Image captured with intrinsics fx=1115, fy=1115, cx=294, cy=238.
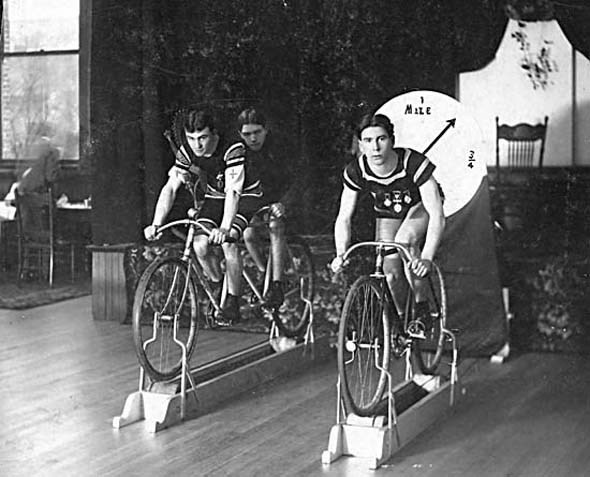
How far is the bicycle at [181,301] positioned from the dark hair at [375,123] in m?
0.53

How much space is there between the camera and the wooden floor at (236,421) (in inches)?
125

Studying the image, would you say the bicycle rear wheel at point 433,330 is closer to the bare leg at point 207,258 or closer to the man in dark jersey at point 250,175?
the man in dark jersey at point 250,175

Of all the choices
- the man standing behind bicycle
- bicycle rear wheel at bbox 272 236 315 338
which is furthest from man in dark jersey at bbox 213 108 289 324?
the man standing behind bicycle

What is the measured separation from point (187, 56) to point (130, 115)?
292mm

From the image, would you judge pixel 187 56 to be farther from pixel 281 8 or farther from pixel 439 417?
pixel 439 417

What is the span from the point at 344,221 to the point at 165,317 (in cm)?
71

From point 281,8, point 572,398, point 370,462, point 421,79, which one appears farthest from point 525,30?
point 370,462

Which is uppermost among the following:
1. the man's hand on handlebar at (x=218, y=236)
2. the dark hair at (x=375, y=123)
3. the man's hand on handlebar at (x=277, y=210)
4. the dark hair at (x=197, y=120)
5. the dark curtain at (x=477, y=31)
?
the dark curtain at (x=477, y=31)

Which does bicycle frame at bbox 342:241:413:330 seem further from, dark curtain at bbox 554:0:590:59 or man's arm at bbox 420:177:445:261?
dark curtain at bbox 554:0:590:59

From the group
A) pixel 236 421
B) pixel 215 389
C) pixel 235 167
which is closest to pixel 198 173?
pixel 235 167

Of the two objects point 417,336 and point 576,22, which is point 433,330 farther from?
point 576,22

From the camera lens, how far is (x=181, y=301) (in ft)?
12.4

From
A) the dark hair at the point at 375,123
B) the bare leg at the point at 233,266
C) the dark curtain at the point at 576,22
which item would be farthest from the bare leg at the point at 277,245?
the dark curtain at the point at 576,22

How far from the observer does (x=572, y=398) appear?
3404mm
